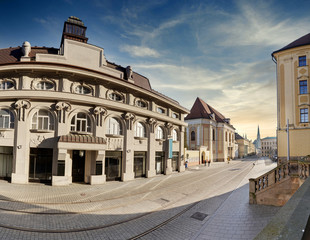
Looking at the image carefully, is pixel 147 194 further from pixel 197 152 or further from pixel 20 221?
pixel 197 152

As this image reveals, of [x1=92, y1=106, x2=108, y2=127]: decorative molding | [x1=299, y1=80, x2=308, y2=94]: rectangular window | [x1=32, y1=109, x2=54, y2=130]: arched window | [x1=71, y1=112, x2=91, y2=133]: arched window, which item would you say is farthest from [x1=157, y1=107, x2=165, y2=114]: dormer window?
[x1=299, y1=80, x2=308, y2=94]: rectangular window

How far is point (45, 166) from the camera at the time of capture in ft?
51.1

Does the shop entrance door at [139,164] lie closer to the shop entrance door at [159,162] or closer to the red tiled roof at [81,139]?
the shop entrance door at [159,162]

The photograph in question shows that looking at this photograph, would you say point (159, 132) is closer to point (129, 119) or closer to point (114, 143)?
point (129, 119)

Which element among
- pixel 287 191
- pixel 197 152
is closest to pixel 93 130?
pixel 287 191

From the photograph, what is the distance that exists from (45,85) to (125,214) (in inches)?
527

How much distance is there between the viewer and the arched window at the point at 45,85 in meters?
15.9

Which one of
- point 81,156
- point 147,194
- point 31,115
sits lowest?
point 147,194

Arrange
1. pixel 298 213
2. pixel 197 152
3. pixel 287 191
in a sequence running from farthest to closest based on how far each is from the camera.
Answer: pixel 197 152 → pixel 287 191 → pixel 298 213

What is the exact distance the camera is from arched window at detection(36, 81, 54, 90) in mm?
15898

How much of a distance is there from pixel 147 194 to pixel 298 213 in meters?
11.8

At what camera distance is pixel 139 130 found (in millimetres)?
20641

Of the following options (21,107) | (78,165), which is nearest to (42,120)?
(21,107)

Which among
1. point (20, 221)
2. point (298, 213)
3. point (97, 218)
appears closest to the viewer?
point (298, 213)
